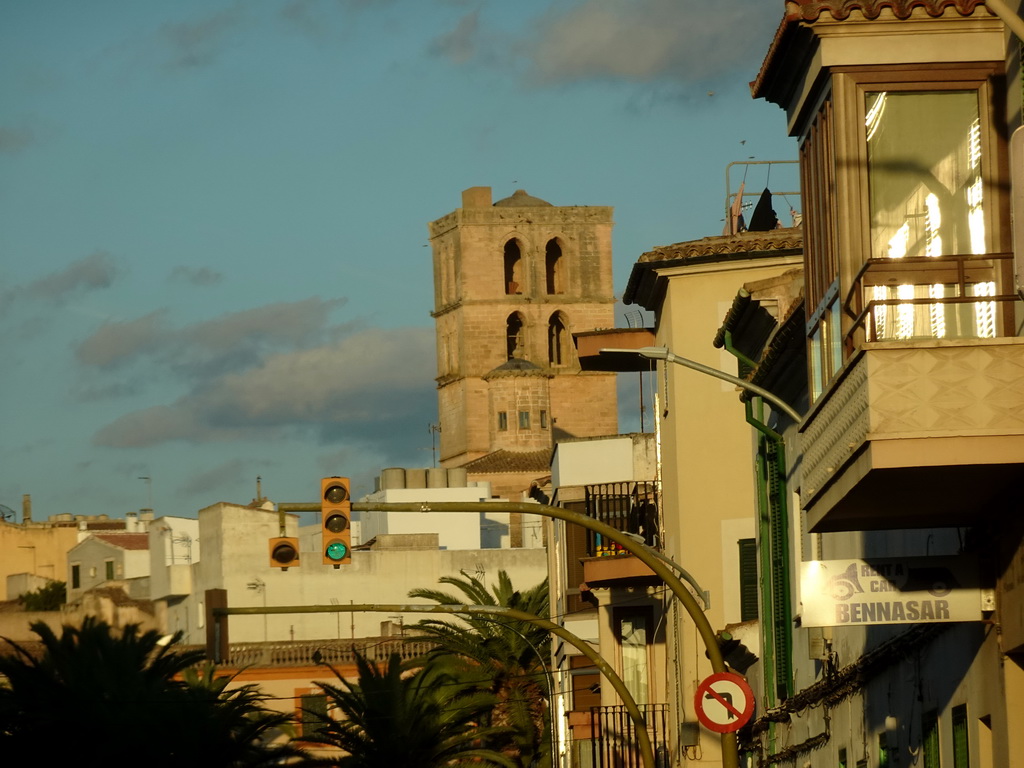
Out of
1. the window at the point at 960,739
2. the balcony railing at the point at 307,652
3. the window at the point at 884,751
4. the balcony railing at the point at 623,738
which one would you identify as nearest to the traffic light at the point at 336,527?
the window at the point at 884,751

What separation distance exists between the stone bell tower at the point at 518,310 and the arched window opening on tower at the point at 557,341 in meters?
0.07

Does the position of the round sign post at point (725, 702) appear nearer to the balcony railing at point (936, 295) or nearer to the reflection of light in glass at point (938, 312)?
the balcony railing at point (936, 295)

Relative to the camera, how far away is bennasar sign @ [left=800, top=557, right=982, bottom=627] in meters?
14.5

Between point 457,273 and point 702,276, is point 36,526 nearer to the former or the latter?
point 457,273

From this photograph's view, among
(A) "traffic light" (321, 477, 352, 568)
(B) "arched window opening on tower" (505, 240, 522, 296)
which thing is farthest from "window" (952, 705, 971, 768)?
(B) "arched window opening on tower" (505, 240, 522, 296)

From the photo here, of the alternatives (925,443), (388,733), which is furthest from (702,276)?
(925,443)

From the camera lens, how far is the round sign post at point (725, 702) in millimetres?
22016

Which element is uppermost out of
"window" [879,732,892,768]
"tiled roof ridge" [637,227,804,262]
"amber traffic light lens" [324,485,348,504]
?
"tiled roof ridge" [637,227,804,262]

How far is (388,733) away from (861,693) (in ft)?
77.2

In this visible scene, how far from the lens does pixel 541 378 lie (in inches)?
5817

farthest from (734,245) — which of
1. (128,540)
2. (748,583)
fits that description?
(128,540)

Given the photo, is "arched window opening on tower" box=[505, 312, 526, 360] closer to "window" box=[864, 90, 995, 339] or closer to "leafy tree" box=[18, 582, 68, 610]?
"leafy tree" box=[18, 582, 68, 610]

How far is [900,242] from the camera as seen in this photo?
1467cm

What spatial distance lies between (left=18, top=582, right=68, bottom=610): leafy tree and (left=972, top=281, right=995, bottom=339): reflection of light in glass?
321 feet
